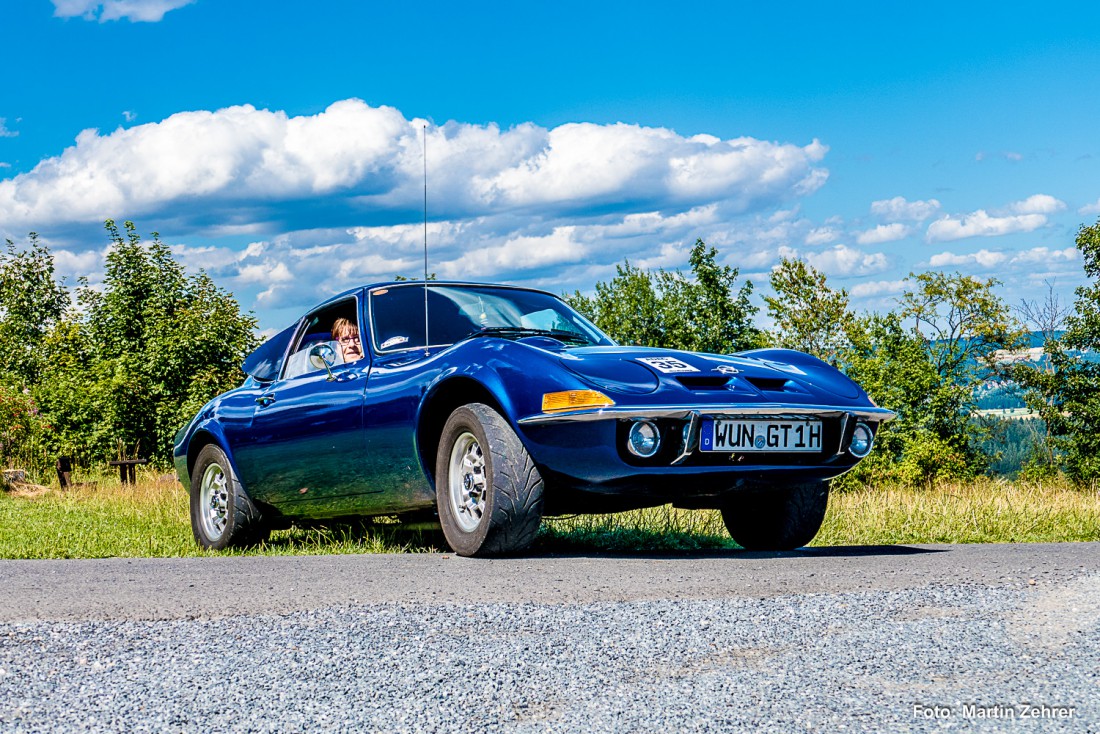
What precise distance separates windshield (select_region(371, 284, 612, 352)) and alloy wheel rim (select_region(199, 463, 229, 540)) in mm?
1833

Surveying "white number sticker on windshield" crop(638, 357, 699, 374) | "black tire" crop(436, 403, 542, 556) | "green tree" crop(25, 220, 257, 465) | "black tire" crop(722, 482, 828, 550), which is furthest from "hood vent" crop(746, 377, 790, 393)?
"green tree" crop(25, 220, 257, 465)

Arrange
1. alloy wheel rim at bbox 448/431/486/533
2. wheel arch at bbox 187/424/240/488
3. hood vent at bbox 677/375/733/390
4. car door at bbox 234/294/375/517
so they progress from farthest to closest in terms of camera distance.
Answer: wheel arch at bbox 187/424/240/488, car door at bbox 234/294/375/517, alloy wheel rim at bbox 448/431/486/533, hood vent at bbox 677/375/733/390

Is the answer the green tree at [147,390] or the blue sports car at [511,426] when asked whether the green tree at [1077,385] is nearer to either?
the green tree at [147,390]

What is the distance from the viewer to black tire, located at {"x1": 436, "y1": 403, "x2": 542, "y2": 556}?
17.4ft

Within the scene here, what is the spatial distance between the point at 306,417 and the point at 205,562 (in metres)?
1.10

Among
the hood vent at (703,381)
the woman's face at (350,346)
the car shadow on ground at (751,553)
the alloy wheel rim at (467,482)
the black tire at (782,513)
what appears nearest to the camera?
the hood vent at (703,381)

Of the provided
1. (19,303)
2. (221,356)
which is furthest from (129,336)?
(19,303)

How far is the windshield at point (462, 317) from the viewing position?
6543mm

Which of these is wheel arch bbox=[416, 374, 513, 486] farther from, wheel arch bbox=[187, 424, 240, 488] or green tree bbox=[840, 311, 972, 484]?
green tree bbox=[840, 311, 972, 484]

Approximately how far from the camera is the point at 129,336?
41469 millimetres

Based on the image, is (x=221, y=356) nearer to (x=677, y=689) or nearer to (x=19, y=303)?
(x=677, y=689)

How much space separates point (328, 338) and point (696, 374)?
117 inches

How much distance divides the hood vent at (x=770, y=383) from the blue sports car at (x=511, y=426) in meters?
0.01

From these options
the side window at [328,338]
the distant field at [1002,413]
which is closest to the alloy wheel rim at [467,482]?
the side window at [328,338]
